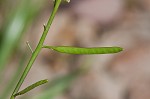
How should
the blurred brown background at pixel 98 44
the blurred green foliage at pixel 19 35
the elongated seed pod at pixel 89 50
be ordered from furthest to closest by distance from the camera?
the blurred brown background at pixel 98 44 < the blurred green foliage at pixel 19 35 < the elongated seed pod at pixel 89 50

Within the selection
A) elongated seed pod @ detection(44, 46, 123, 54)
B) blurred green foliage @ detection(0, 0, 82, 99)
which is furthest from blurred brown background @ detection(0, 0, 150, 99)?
elongated seed pod @ detection(44, 46, 123, 54)

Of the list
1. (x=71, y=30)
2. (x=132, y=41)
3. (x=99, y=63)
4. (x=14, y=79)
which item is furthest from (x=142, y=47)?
(x=14, y=79)

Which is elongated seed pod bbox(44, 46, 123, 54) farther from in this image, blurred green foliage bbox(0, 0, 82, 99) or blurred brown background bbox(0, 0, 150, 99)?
blurred brown background bbox(0, 0, 150, 99)

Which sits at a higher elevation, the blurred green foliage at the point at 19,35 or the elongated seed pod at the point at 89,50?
the elongated seed pod at the point at 89,50

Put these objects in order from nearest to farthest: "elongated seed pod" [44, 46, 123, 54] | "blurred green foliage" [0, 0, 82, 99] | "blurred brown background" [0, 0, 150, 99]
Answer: "elongated seed pod" [44, 46, 123, 54]
"blurred green foliage" [0, 0, 82, 99]
"blurred brown background" [0, 0, 150, 99]

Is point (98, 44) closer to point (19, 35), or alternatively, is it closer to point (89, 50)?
point (19, 35)

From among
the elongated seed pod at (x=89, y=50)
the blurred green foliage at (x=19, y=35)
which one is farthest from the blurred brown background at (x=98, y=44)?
the elongated seed pod at (x=89, y=50)

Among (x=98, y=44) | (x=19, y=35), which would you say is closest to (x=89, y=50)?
(x=19, y=35)

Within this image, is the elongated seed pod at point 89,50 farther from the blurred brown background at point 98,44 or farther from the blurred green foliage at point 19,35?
the blurred brown background at point 98,44

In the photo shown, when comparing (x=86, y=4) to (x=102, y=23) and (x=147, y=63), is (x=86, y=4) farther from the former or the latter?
(x=147, y=63)
